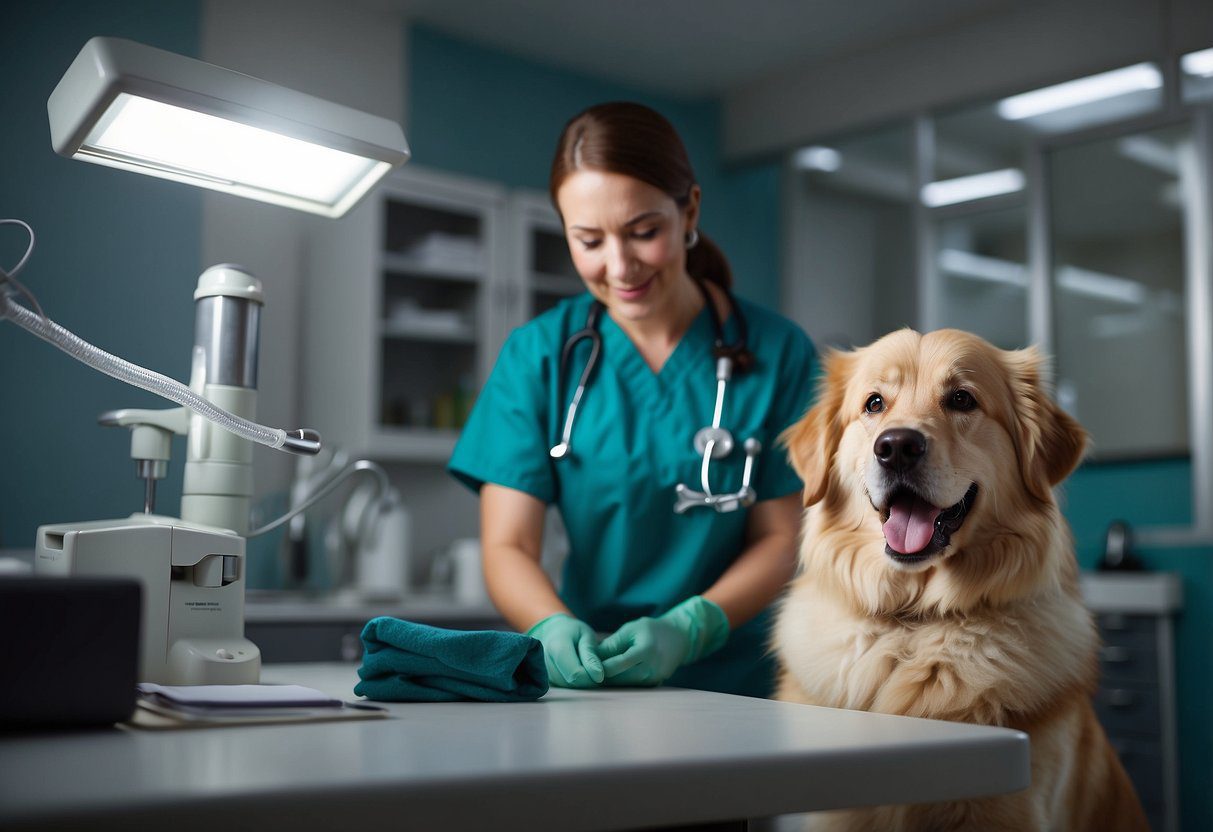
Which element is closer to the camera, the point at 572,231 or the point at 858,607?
the point at 858,607

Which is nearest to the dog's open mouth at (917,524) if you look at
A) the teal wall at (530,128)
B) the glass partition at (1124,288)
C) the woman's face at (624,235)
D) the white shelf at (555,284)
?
the woman's face at (624,235)

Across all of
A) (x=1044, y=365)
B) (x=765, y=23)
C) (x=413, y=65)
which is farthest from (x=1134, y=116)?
(x=1044, y=365)

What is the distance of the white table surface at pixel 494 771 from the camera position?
551 mm

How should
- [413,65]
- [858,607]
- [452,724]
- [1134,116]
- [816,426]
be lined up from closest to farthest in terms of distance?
[452,724], [858,607], [816,426], [1134,116], [413,65]

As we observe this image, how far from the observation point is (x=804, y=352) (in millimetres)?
1757

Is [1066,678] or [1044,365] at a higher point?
[1044,365]

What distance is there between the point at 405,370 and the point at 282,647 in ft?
4.45

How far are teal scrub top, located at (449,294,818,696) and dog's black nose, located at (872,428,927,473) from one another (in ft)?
1.46

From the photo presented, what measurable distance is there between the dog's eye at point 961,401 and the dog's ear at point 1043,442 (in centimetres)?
6

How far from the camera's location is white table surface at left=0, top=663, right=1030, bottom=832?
55 centimetres

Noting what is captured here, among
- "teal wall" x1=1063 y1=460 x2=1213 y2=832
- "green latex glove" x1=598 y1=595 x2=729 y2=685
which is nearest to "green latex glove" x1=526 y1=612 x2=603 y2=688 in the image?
"green latex glove" x1=598 y1=595 x2=729 y2=685

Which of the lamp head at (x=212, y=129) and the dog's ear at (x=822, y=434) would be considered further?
the dog's ear at (x=822, y=434)

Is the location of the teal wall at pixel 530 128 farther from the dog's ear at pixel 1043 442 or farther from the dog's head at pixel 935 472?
the dog's ear at pixel 1043 442

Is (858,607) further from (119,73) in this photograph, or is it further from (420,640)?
(119,73)
